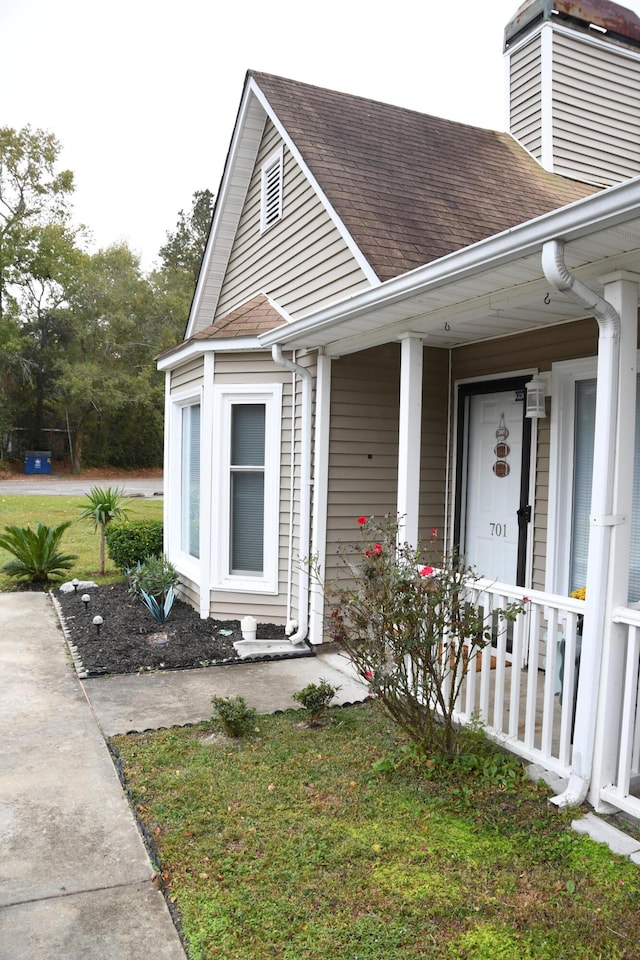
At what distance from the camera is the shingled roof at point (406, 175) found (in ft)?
20.4

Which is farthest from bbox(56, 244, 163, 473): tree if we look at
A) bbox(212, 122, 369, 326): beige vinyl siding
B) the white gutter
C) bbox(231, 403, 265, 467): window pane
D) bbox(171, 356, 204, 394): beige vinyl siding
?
the white gutter

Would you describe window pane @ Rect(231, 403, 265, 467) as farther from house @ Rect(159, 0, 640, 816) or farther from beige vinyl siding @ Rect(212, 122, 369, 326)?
beige vinyl siding @ Rect(212, 122, 369, 326)

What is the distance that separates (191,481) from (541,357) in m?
3.85

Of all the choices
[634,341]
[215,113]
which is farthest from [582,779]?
[215,113]

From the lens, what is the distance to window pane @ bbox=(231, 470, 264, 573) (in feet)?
21.7

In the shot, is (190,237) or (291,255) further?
(190,237)

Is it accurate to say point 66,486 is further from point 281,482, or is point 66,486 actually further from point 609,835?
point 609,835

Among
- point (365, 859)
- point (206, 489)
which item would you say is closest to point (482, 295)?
point (365, 859)

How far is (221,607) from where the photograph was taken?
262 inches

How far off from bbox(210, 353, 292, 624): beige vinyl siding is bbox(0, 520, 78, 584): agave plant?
118 inches

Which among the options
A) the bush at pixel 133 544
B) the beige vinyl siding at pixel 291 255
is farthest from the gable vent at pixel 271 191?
the bush at pixel 133 544

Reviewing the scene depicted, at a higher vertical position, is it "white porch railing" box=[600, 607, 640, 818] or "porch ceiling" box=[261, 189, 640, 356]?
"porch ceiling" box=[261, 189, 640, 356]

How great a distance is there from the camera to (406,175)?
7.23 meters

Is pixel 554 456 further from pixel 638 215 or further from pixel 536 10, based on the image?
pixel 536 10
